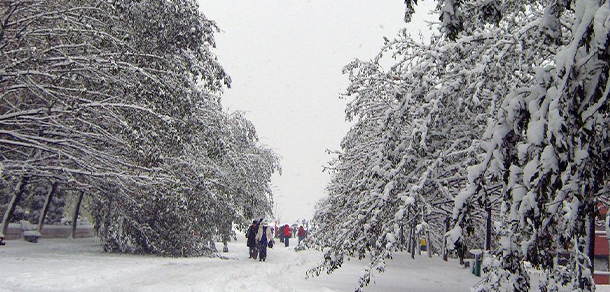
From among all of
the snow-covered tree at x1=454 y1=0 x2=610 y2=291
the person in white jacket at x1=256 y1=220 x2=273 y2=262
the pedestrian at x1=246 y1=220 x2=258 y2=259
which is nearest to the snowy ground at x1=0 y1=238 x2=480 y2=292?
the person in white jacket at x1=256 y1=220 x2=273 y2=262

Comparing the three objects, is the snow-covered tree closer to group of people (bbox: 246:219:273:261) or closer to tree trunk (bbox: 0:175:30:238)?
group of people (bbox: 246:219:273:261)

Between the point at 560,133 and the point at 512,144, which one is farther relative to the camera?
the point at 512,144

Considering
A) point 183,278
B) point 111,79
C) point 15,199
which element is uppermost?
point 111,79

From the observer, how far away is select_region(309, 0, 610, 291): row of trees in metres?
3.79

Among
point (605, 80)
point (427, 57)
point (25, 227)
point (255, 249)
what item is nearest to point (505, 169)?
point (605, 80)

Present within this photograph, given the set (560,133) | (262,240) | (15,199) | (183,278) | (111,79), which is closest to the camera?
(560,133)

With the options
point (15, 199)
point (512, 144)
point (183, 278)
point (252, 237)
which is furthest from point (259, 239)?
point (512, 144)

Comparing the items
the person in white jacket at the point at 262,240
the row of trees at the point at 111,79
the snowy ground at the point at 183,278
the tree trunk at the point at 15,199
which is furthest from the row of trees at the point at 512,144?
the tree trunk at the point at 15,199

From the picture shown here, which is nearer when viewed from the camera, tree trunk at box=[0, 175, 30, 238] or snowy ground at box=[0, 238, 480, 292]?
snowy ground at box=[0, 238, 480, 292]

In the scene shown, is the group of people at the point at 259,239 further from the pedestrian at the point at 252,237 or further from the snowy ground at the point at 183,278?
the snowy ground at the point at 183,278

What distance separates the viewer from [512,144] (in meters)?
4.48

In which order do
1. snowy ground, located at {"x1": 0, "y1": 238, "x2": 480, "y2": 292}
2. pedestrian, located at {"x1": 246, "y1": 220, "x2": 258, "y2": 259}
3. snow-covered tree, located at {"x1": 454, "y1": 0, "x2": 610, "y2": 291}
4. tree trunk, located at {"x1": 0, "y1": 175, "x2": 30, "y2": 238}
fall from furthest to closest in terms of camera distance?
pedestrian, located at {"x1": 246, "y1": 220, "x2": 258, "y2": 259} → tree trunk, located at {"x1": 0, "y1": 175, "x2": 30, "y2": 238} → snowy ground, located at {"x1": 0, "y1": 238, "x2": 480, "y2": 292} → snow-covered tree, located at {"x1": 454, "y1": 0, "x2": 610, "y2": 291}

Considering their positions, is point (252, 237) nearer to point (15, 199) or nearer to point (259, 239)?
point (259, 239)

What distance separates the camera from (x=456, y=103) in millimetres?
8695
